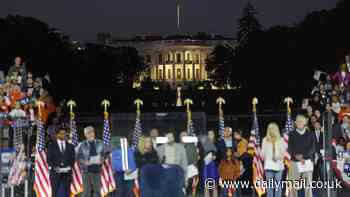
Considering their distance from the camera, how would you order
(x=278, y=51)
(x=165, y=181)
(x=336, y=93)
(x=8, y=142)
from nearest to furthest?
(x=165, y=181), (x=8, y=142), (x=336, y=93), (x=278, y=51)

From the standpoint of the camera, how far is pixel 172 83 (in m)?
172

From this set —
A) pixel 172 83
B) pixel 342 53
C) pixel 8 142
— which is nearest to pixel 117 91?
pixel 342 53

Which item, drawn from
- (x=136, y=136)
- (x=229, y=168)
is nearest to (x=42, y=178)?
(x=136, y=136)

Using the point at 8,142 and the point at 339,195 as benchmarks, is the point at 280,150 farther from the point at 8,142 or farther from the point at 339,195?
the point at 8,142

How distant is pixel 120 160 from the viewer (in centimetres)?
1859

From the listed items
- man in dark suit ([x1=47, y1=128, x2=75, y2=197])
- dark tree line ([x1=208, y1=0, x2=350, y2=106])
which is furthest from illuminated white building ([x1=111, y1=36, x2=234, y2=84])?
man in dark suit ([x1=47, y1=128, x2=75, y2=197])

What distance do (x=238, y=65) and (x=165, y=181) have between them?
9163 centimetres

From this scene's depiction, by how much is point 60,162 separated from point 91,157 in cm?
74

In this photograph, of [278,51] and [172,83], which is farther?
[172,83]

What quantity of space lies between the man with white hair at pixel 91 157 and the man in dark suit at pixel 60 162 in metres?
0.31

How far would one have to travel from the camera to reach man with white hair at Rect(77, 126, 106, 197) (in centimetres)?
1946

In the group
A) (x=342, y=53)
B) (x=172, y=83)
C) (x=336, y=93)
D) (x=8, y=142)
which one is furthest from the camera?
(x=172, y=83)

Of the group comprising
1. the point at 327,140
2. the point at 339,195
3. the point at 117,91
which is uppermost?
the point at 117,91

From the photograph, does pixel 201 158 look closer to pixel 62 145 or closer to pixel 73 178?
pixel 73 178
